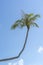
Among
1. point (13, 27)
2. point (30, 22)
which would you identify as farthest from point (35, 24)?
point (13, 27)

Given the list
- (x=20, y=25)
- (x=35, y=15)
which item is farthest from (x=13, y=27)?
(x=35, y=15)

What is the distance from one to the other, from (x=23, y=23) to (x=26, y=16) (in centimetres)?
140

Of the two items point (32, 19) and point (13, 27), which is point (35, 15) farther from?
point (13, 27)

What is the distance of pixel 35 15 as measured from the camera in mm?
43344

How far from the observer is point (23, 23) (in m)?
43.4

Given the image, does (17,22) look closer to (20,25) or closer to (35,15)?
(20,25)

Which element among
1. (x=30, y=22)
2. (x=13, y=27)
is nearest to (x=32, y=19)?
Answer: (x=30, y=22)

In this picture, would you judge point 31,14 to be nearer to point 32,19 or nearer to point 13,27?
point 32,19

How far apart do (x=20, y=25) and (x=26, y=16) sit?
202 centimetres

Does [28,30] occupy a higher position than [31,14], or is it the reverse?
[31,14]

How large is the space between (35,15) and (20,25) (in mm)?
3319

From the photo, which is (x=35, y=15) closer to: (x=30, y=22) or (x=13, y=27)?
(x=30, y=22)

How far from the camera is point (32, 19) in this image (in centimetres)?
4353

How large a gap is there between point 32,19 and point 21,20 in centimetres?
205
